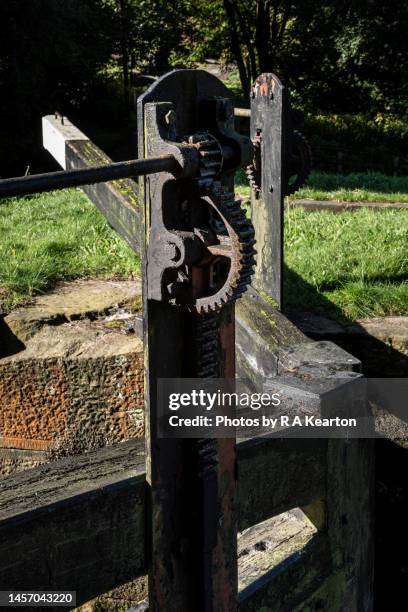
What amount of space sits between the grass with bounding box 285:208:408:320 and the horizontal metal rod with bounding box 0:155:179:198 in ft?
9.59

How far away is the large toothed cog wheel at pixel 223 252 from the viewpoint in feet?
5.65

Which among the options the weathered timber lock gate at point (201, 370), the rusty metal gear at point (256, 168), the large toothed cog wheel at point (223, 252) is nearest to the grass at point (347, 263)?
the rusty metal gear at point (256, 168)

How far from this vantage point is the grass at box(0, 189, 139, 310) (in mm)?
4793

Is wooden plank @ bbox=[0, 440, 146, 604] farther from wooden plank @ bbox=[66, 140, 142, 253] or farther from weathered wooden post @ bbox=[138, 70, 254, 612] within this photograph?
wooden plank @ bbox=[66, 140, 142, 253]

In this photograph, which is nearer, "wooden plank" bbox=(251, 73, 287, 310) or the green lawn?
"wooden plank" bbox=(251, 73, 287, 310)

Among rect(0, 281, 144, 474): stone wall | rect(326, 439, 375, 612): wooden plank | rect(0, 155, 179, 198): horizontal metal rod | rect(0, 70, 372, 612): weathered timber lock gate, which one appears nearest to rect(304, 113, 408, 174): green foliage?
rect(0, 281, 144, 474): stone wall

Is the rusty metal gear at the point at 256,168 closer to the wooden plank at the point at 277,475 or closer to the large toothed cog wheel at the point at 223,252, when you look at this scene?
the wooden plank at the point at 277,475

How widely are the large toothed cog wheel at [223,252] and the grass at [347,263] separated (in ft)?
8.96

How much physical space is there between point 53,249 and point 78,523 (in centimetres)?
375

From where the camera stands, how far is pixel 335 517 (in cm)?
283

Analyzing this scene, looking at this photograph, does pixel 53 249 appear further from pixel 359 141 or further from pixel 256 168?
pixel 359 141

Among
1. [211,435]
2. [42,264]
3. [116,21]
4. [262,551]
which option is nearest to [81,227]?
[42,264]

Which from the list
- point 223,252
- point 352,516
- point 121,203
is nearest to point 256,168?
point 121,203

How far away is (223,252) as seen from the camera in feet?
5.71
